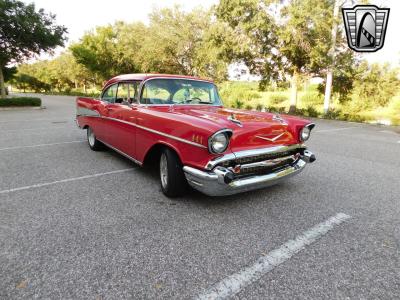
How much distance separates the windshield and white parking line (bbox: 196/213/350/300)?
253cm

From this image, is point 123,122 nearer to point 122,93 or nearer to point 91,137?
point 122,93

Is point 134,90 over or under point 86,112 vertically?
over

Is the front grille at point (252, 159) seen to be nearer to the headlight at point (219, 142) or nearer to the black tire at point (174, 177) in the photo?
→ the headlight at point (219, 142)

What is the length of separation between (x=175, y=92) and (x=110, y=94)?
1.59 metres

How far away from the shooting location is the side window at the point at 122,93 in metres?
4.46

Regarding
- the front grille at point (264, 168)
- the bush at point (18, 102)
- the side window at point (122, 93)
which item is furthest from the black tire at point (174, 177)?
the bush at point (18, 102)

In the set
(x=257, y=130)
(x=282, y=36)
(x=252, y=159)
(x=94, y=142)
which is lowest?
(x=94, y=142)

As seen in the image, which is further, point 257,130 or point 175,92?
point 175,92

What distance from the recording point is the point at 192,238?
2.62m

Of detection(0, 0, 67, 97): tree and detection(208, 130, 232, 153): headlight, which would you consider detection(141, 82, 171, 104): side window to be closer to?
detection(208, 130, 232, 153): headlight

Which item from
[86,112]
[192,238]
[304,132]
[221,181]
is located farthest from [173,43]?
[192,238]

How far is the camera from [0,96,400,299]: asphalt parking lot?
6.55ft

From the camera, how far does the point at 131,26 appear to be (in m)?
29.6

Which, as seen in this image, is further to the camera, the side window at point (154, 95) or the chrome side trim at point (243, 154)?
the side window at point (154, 95)
